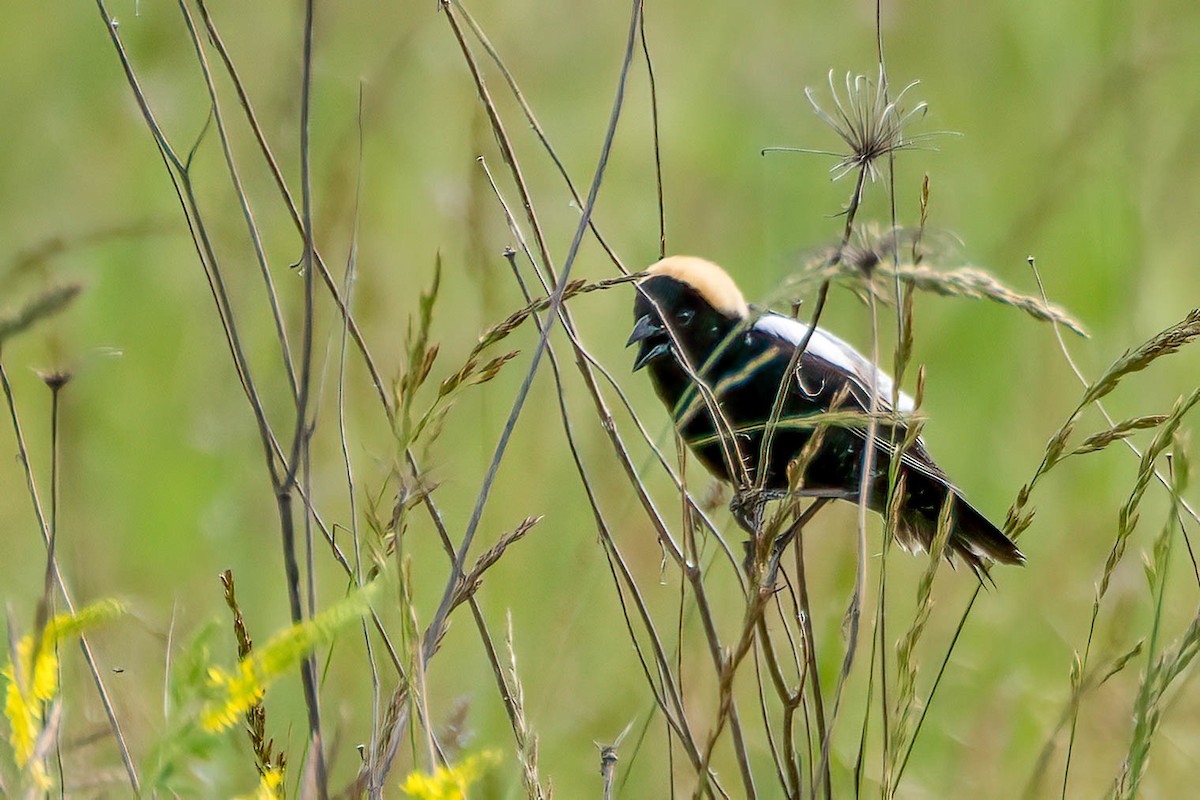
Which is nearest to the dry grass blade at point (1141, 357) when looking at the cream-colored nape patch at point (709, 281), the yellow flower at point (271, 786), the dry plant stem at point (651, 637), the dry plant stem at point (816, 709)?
the dry plant stem at point (816, 709)

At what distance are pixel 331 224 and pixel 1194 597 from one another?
6.61 feet

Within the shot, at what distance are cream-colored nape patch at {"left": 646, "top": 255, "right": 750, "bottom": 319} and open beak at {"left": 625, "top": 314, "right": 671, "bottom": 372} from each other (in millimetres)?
220

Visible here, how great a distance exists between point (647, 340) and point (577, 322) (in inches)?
45.5

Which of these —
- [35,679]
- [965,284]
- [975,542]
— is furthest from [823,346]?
[35,679]

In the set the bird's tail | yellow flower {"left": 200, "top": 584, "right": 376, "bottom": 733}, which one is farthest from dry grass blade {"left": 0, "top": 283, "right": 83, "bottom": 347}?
the bird's tail

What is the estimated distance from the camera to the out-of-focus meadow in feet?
8.52

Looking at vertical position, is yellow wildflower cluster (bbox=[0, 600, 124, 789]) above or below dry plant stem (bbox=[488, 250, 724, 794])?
below

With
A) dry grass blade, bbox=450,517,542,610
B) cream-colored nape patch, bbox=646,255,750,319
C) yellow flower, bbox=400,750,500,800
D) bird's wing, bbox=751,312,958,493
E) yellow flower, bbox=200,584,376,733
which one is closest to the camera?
yellow flower, bbox=200,584,376,733

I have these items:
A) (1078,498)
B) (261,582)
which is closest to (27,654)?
(261,582)

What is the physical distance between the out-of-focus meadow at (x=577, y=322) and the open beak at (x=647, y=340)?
0.22 meters

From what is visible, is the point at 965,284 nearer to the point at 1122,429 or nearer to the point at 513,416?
the point at 1122,429

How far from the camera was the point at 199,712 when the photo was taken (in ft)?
3.19

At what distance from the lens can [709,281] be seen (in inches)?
113

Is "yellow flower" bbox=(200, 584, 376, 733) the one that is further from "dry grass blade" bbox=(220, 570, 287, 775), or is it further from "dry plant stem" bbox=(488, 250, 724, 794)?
"dry plant stem" bbox=(488, 250, 724, 794)
